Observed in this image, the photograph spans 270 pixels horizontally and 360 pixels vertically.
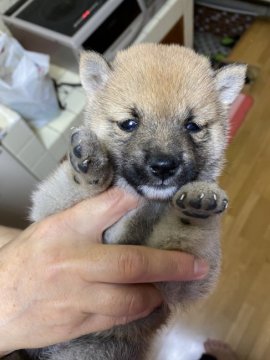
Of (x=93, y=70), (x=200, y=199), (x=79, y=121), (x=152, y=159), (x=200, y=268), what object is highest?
(x=93, y=70)

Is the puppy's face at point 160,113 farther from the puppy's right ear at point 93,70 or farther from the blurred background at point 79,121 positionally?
the blurred background at point 79,121

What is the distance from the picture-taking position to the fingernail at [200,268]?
1025 mm

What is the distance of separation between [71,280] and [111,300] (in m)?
0.11

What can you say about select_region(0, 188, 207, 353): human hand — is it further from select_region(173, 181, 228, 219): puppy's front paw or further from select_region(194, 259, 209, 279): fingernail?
select_region(173, 181, 228, 219): puppy's front paw

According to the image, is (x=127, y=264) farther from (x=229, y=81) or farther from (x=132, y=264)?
(x=229, y=81)

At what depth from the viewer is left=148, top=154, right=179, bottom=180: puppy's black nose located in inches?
36.6

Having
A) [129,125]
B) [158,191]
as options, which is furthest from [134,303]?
[129,125]

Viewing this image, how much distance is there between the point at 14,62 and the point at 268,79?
1.88 meters

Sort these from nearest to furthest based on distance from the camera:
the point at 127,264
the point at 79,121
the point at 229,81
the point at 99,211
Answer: the point at 127,264
the point at 99,211
the point at 229,81
the point at 79,121

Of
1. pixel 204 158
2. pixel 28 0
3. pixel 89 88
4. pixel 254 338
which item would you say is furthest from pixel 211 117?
pixel 28 0

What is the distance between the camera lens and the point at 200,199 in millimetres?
933

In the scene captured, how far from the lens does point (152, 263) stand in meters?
0.92

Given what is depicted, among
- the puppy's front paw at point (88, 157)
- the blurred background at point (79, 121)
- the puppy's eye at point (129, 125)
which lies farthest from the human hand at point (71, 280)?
the blurred background at point (79, 121)

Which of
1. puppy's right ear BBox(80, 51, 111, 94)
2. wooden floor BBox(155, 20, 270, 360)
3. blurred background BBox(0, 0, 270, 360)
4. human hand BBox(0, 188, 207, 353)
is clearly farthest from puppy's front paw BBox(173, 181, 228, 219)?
wooden floor BBox(155, 20, 270, 360)
